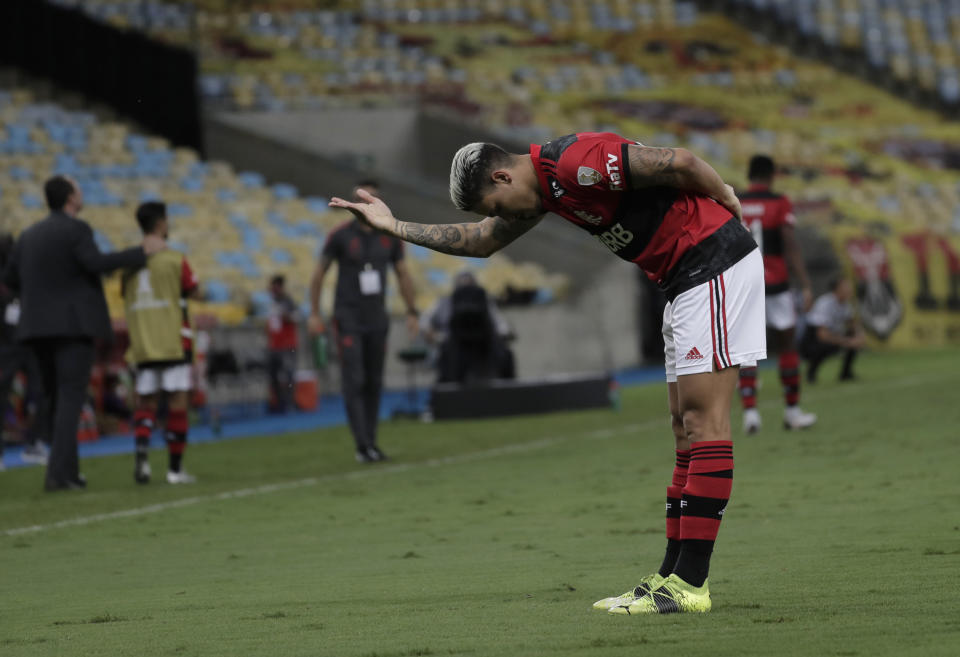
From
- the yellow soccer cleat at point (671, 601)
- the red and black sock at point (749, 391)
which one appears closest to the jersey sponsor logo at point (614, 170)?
the yellow soccer cleat at point (671, 601)

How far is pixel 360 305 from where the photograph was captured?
1247cm

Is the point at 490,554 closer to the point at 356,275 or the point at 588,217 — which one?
the point at 588,217

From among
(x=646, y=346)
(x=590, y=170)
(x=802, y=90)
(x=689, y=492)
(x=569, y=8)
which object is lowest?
(x=646, y=346)

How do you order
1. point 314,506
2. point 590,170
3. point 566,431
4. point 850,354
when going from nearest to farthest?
point 590,170
point 314,506
point 566,431
point 850,354

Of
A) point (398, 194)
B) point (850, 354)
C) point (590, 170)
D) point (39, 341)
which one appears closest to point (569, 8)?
point (398, 194)

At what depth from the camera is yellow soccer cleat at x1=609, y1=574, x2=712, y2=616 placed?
5164mm

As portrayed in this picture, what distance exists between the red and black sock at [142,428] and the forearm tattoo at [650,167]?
716cm

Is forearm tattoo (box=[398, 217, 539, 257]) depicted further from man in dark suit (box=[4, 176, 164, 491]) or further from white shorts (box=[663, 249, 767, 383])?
man in dark suit (box=[4, 176, 164, 491])

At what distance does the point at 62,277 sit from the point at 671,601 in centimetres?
695

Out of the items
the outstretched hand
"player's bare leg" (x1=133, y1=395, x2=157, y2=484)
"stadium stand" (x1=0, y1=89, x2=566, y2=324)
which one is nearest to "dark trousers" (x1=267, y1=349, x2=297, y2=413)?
"stadium stand" (x1=0, y1=89, x2=566, y2=324)

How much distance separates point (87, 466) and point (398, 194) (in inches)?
662

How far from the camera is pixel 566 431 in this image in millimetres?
15156

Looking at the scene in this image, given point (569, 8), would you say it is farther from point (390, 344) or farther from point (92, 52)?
point (390, 344)

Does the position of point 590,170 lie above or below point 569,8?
below
